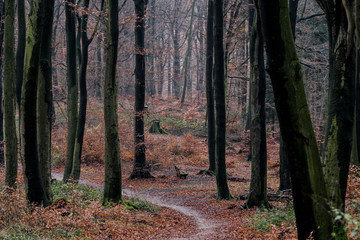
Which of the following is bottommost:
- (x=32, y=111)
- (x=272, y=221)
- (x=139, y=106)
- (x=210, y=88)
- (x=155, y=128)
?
(x=272, y=221)

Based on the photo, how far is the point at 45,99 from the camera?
8.02m

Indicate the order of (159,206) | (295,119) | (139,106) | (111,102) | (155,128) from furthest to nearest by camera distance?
1. (155,128)
2. (139,106)
3. (159,206)
4. (111,102)
5. (295,119)

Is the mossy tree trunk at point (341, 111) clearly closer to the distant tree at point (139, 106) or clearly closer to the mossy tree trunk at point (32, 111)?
the mossy tree trunk at point (32, 111)

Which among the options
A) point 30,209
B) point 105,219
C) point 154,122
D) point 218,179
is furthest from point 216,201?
point 154,122

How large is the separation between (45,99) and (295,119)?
6.04 metres

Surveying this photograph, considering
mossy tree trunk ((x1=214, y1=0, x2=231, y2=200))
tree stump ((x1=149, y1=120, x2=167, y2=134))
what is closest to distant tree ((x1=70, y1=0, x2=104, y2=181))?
mossy tree trunk ((x1=214, y1=0, x2=231, y2=200))

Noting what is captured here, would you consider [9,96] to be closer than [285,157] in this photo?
Yes

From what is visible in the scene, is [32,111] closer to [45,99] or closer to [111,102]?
[45,99]

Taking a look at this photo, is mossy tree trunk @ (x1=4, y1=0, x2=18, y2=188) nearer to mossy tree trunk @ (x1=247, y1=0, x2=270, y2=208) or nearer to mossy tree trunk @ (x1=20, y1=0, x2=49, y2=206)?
mossy tree trunk @ (x1=20, y1=0, x2=49, y2=206)

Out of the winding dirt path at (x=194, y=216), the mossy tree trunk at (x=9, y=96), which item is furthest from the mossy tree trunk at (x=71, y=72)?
the mossy tree trunk at (x=9, y=96)

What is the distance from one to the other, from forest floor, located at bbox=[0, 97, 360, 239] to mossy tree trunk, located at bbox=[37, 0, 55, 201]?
761 mm

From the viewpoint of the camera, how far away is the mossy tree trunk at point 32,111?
7.08 metres

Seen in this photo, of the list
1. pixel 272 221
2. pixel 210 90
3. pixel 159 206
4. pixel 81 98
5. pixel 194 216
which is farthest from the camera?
pixel 210 90

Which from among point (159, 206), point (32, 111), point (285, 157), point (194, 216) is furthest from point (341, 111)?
point (159, 206)
